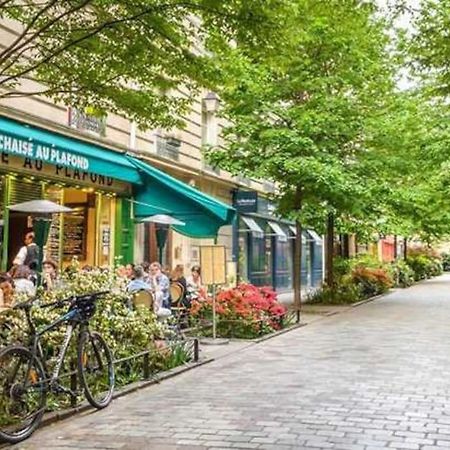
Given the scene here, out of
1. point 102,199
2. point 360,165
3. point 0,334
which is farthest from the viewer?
point 360,165

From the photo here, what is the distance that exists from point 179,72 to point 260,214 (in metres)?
19.2

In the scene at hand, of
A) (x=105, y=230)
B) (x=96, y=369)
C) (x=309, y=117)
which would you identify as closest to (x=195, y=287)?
(x=105, y=230)

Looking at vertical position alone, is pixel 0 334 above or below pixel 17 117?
below

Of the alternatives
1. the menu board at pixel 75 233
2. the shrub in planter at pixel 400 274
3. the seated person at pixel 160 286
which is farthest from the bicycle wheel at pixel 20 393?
the shrub in planter at pixel 400 274

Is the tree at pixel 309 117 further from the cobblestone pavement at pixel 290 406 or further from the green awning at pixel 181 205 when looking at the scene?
the cobblestone pavement at pixel 290 406

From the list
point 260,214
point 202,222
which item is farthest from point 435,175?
point 202,222

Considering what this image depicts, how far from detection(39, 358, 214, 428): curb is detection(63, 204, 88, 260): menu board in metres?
5.96

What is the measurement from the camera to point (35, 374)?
6.39m

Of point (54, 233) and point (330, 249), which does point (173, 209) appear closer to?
point (54, 233)

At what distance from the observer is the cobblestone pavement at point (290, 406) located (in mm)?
6004

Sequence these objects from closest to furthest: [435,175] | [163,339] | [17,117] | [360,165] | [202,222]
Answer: [163,339], [17,117], [202,222], [360,165], [435,175]

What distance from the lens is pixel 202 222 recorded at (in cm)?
1448

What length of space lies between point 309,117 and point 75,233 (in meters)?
6.74

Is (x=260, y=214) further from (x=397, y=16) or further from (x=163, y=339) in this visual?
(x=397, y=16)
